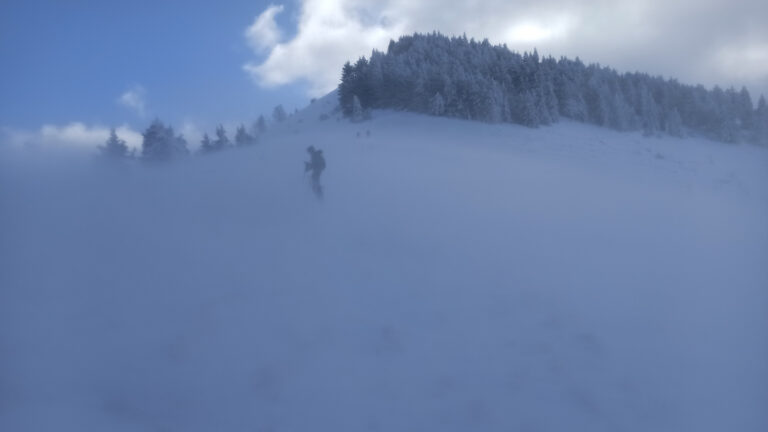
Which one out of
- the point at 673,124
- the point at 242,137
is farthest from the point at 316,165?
the point at 673,124

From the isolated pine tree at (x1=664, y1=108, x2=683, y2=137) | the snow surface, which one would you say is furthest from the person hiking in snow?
the isolated pine tree at (x1=664, y1=108, x2=683, y2=137)

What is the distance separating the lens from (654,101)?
178ft

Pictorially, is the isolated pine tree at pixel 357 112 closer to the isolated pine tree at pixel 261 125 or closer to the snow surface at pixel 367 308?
the isolated pine tree at pixel 261 125

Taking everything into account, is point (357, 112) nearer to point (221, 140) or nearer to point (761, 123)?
point (221, 140)

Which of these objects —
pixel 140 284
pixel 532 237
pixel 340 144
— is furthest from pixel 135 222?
pixel 340 144

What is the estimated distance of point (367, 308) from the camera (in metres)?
11.2

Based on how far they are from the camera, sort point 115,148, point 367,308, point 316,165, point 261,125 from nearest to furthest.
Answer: point 367,308 < point 316,165 < point 115,148 < point 261,125

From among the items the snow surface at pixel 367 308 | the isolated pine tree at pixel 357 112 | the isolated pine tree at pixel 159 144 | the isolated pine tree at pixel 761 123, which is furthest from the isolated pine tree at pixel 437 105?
the isolated pine tree at pixel 761 123

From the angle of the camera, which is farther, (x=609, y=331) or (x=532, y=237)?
(x=532, y=237)

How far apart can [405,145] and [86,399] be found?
81.5 feet

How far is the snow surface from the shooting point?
845 cm

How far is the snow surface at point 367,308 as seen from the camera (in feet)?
27.7

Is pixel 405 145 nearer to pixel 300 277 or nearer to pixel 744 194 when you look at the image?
pixel 744 194

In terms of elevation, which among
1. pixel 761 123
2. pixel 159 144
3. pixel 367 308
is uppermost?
pixel 159 144
